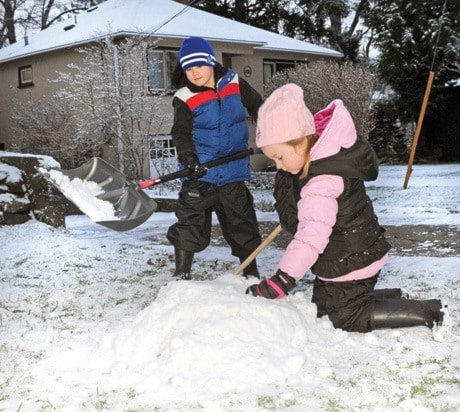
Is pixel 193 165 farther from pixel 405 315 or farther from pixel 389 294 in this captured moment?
pixel 405 315

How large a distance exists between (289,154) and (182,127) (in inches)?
53.4

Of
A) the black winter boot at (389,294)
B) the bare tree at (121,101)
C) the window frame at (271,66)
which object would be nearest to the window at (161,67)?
the bare tree at (121,101)

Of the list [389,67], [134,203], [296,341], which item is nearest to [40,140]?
[389,67]

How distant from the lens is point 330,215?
9.86 ft

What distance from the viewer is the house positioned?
16734 millimetres

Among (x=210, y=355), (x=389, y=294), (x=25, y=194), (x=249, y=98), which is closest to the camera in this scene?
(x=210, y=355)

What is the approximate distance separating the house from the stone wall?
8612 millimetres

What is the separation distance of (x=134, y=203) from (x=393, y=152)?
1581 cm

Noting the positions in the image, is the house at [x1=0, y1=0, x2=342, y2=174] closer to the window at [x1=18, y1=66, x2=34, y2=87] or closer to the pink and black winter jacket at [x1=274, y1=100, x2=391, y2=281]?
the window at [x1=18, y1=66, x2=34, y2=87]

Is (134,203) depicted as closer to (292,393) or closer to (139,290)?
(139,290)

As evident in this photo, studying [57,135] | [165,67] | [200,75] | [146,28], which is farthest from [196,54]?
[165,67]

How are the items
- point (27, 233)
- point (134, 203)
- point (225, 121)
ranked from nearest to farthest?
1. point (225, 121)
2. point (134, 203)
3. point (27, 233)

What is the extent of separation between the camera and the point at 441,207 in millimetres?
8305

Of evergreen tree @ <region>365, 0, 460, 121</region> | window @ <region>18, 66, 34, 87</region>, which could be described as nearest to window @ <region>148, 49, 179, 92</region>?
window @ <region>18, 66, 34, 87</region>
